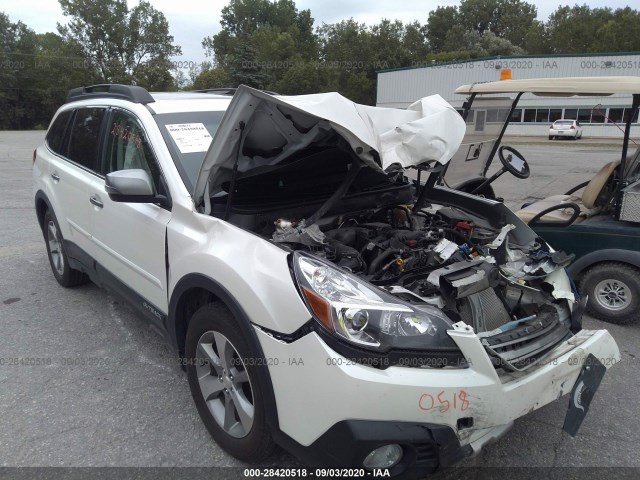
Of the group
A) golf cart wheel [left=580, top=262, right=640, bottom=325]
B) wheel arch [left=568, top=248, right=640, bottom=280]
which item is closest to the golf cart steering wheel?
wheel arch [left=568, top=248, right=640, bottom=280]

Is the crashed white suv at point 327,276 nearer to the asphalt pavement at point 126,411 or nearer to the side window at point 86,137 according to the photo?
the side window at point 86,137

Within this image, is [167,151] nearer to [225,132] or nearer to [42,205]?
[225,132]

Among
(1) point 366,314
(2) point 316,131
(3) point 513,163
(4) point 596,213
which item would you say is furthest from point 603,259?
(1) point 366,314

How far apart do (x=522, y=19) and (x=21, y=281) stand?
88249mm

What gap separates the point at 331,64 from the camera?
5209cm

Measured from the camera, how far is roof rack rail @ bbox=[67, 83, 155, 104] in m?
3.46

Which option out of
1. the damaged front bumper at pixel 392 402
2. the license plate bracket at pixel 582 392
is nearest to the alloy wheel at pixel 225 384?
the damaged front bumper at pixel 392 402

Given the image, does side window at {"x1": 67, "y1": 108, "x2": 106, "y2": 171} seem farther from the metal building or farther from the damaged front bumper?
the metal building

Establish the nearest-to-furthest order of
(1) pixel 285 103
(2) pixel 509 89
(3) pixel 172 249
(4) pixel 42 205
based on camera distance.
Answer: (1) pixel 285 103, (3) pixel 172 249, (2) pixel 509 89, (4) pixel 42 205

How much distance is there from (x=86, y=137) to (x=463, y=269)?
324cm

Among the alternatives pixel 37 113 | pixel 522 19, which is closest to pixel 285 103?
pixel 37 113

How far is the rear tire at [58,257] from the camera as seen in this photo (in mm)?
4631

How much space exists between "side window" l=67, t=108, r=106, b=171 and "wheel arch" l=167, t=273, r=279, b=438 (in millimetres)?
1661

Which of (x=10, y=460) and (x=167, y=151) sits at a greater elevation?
(x=167, y=151)
